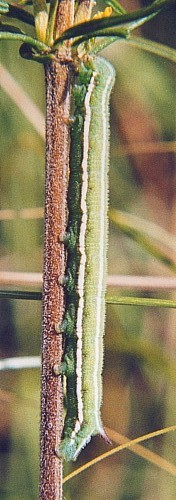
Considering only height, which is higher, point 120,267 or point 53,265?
point 53,265

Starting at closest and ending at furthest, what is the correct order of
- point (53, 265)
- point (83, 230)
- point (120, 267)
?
point (53, 265)
point (83, 230)
point (120, 267)

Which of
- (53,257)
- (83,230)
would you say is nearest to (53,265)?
(53,257)

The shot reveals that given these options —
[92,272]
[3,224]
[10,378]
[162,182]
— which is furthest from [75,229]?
[162,182]

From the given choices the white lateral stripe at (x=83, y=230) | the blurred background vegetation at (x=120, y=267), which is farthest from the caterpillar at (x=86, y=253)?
the blurred background vegetation at (x=120, y=267)

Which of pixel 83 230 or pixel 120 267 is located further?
pixel 120 267

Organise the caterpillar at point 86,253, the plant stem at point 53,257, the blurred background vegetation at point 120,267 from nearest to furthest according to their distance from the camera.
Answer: the plant stem at point 53,257 < the caterpillar at point 86,253 < the blurred background vegetation at point 120,267

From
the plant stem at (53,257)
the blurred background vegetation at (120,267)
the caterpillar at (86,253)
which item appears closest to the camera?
the plant stem at (53,257)

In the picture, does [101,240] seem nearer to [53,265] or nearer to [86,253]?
[86,253]

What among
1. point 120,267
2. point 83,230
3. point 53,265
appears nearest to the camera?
point 53,265

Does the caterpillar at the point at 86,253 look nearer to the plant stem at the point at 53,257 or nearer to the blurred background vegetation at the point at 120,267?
the plant stem at the point at 53,257
